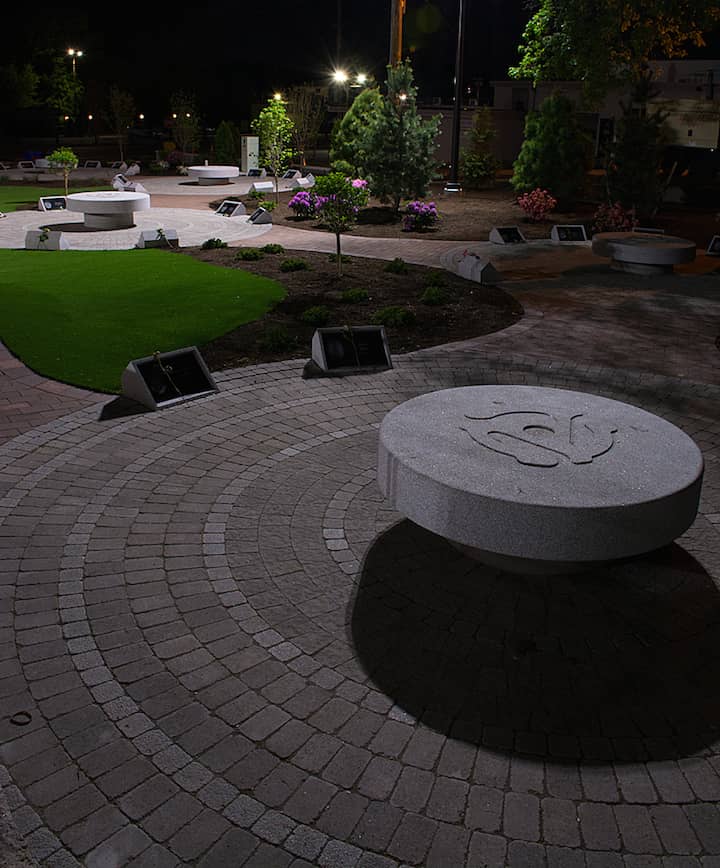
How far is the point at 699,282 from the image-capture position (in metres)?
18.9

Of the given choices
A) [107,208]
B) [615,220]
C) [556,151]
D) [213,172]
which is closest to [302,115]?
[213,172]

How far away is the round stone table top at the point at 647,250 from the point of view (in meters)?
19.1

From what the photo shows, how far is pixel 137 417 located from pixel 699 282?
1441cm

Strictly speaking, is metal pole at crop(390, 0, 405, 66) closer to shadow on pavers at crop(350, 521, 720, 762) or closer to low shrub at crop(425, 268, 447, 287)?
low shrub at crop(425, 268, 447, 287)

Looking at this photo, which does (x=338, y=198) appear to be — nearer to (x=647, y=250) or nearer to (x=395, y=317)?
(x=395, y=317)

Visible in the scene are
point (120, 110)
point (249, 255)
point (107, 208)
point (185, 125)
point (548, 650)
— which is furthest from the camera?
point (120, 110)

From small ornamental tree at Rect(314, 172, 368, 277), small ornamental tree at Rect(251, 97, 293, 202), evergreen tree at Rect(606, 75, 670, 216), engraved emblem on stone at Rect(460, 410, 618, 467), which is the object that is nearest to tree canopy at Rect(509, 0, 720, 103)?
evergreen tree at Rect(606, 75, 670, 216)

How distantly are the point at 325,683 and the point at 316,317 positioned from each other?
9602 millimetres

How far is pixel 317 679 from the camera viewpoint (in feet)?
17.5

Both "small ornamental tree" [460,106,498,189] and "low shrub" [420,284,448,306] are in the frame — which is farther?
"small ornamental tree" [460,106,498,189]

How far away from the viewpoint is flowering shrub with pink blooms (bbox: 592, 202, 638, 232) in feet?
84.3

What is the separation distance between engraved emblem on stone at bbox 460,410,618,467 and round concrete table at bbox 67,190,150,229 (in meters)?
20.9

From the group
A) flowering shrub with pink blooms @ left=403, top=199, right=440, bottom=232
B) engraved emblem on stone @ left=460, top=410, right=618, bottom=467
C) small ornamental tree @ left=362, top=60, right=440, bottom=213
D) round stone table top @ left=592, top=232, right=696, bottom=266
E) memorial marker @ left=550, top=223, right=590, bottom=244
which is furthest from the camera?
small ornamental tree @ left=362, top=60, right=440, bottom=213

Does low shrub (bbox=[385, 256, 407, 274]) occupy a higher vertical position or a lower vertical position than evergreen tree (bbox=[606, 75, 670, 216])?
lower
